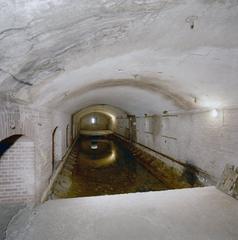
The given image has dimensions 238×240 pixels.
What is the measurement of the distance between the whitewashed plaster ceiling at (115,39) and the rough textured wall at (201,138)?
1283mm

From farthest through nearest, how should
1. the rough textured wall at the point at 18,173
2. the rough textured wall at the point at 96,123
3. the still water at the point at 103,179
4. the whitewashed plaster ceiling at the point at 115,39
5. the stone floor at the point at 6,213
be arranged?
the rough textured wall at the point at 96,123, the still water at the point at 103,179, the rough textured wall at the point at 18,173, the stone floor at the point at 6,213, the whitewashed plaster ceiling at the point at 115,39

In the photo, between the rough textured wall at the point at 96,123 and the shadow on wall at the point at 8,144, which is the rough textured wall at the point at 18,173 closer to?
the shadow on wall at the point at 8,144

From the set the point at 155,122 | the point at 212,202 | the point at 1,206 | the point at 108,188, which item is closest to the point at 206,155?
the point at 212,202

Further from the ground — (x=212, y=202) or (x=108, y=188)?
(x=212, y=202)

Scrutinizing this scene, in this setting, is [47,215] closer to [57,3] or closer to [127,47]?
[127,47]

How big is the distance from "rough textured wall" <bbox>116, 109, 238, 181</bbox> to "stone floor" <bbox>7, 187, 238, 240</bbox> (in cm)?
135

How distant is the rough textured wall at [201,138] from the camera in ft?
17.1

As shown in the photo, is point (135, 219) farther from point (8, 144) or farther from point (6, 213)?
point (8, 144)

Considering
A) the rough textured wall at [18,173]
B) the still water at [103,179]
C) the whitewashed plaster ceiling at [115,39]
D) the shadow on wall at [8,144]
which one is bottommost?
the still water at [103,179]

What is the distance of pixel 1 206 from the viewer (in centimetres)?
397

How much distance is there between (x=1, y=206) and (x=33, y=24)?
11.5 feet

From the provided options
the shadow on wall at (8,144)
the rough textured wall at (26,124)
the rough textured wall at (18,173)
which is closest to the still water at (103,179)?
the rough textured wall at (26,124)

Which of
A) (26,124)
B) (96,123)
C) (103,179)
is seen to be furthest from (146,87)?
(96,123)

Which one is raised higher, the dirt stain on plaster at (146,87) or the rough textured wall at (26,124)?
the dirt stain on plaster at (146,87)
